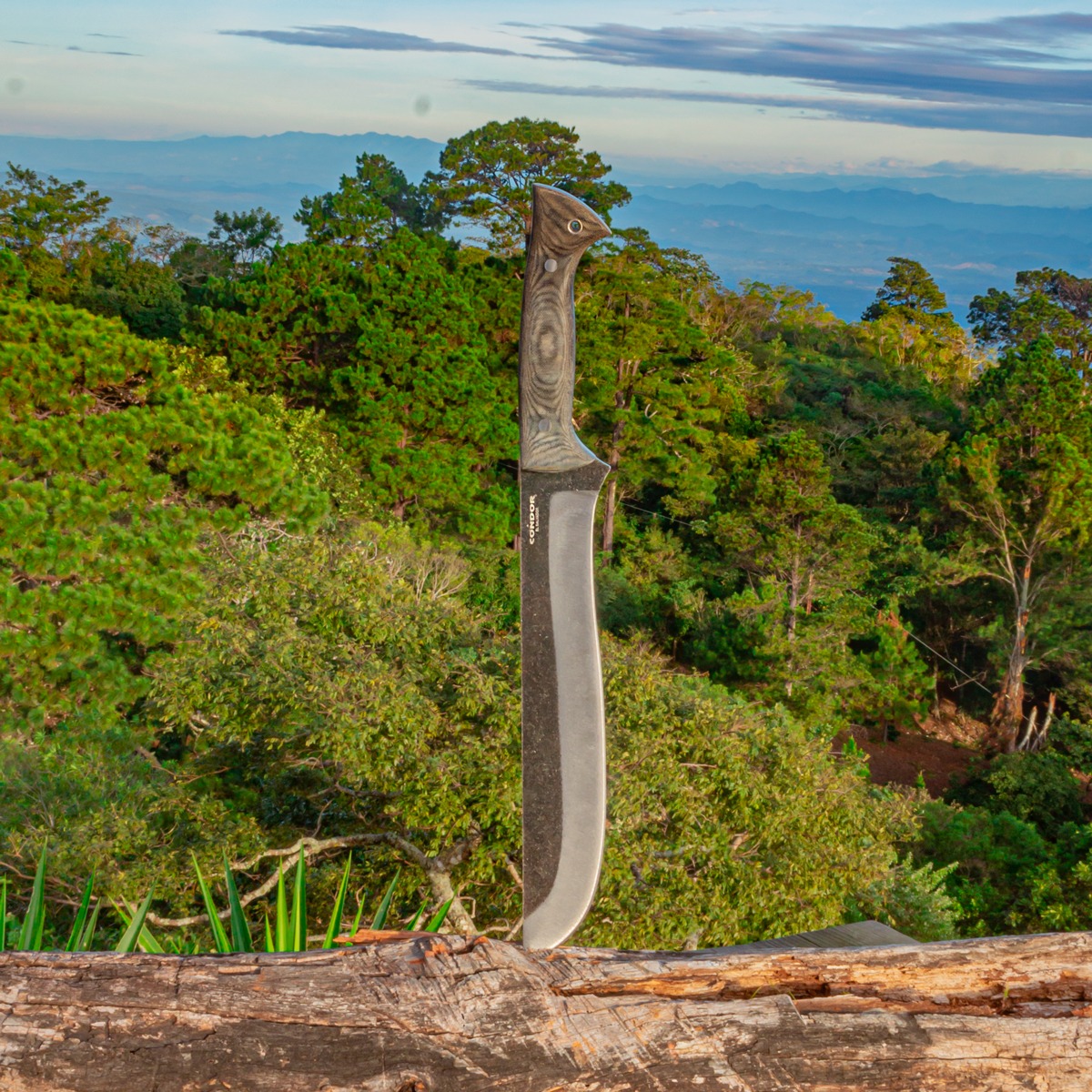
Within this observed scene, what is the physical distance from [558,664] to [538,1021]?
0.84 meters

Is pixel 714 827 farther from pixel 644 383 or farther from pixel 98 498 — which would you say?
pixel 644 383

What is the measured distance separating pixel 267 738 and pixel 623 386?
752 inches

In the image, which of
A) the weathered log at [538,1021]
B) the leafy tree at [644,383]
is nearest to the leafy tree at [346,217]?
the leafy tree at [644,383]

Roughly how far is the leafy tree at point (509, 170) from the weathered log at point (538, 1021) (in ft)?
76.8

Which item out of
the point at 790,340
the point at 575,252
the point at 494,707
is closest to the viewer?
the point at 575,252

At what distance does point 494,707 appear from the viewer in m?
6.77

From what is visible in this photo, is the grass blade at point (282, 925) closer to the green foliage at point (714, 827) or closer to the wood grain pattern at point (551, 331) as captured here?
the wood grain pattern at point (551, 331)

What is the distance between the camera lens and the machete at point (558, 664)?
8.68 ft

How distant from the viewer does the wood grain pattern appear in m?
2.55

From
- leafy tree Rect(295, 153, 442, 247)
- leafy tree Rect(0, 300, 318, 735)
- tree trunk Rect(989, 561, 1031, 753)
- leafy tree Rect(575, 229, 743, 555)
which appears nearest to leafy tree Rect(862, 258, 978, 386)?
leafy tree Rect(575, 229, 743, 555)

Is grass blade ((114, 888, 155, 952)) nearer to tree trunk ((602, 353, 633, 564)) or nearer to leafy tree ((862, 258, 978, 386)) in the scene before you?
tree trunk ((602, 353, 633, 564))

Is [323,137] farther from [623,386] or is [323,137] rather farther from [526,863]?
[526,863]

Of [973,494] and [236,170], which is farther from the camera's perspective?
[236,170]

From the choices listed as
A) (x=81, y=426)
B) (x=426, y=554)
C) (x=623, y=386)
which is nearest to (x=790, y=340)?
(x=623, y=386)
